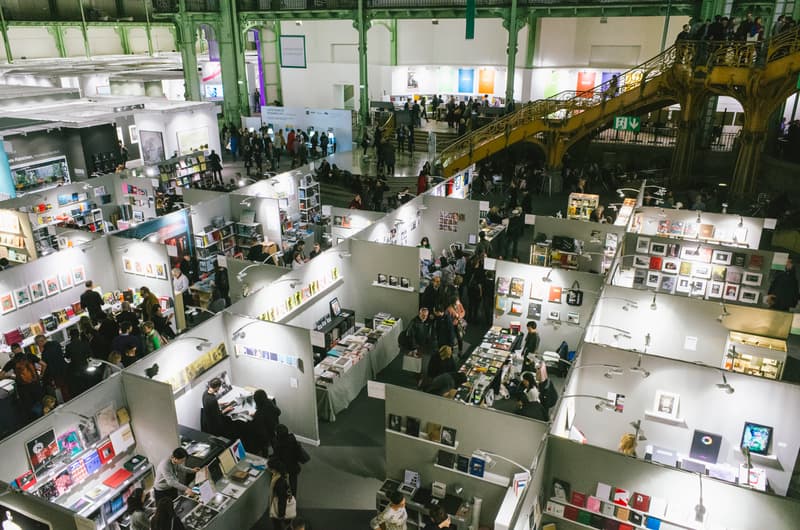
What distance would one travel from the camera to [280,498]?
Result: 664 cm

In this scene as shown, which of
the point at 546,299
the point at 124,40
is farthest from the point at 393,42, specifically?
the point at 546,299

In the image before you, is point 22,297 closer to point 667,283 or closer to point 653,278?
point 653,278

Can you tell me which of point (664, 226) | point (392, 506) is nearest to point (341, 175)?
point (664, 226)

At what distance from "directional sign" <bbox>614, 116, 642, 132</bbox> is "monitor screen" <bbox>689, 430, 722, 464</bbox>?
45.8 ft

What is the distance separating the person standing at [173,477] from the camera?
21.1ft

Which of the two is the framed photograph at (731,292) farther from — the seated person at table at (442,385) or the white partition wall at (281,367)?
the white partition wall at (281,367)

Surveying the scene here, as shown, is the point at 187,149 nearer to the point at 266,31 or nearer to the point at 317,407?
the point at 266,31

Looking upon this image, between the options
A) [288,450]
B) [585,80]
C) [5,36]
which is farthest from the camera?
[5,36]

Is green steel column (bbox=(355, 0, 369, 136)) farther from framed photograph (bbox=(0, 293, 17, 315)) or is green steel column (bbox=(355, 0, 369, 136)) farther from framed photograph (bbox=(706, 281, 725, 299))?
framed photograph (bbox=(0, 293, 17, 315))

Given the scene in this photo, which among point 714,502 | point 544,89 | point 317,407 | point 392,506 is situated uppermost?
point 544,89

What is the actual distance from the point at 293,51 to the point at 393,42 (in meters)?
5.26

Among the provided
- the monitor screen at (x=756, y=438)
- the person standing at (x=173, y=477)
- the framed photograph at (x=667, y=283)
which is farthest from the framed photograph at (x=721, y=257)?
the person standing at (x=173, y=477)

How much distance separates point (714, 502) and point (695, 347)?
3.95 meters

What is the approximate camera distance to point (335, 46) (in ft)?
96.6
